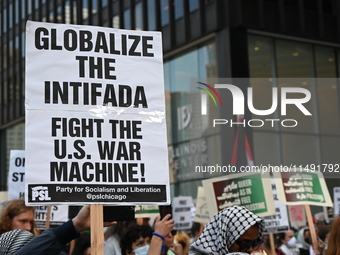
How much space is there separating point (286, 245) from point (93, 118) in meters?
10.8

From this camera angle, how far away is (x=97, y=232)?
432cm

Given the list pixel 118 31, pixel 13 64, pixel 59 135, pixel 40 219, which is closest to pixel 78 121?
pixel 59 135

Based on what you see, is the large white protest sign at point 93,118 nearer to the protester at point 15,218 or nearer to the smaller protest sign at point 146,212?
the protester at point 15,218

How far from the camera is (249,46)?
2498 centimetres

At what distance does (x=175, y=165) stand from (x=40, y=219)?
15875 millimetres

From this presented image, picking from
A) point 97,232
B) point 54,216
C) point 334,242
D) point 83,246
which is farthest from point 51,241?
point 54,216

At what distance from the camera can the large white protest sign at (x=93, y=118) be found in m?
4.57

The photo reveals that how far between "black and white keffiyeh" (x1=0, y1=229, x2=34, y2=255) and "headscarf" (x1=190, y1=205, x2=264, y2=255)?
1.05 meters

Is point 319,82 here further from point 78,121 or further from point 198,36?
point 78,121

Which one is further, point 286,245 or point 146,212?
point 286,245

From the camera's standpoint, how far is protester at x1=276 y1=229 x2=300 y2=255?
13266mm

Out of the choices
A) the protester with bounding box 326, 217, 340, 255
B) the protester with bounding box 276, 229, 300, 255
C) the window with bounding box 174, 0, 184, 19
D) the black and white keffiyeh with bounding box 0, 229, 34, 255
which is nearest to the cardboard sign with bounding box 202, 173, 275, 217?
the protester with bounding box 276, 229, 300, 255

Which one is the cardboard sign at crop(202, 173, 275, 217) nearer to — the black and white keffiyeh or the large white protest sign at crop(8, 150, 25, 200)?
the large white protest sign at crop(8, 150, 25, 200)

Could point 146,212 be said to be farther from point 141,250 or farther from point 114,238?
point 141,250
